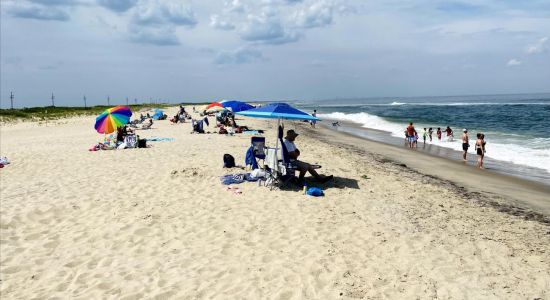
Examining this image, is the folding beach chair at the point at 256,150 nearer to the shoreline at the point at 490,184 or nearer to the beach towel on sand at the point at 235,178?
the beach towel on sand at the point at 235,178

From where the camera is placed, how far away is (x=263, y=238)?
21.4 ft

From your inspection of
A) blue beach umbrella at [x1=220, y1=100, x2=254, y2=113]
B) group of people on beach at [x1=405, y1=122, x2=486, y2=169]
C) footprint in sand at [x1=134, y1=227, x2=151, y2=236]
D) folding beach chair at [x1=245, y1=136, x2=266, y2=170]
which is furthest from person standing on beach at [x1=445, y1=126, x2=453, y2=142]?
footprint in sand at [x1=134, y1=227, x2=151, y2=236]

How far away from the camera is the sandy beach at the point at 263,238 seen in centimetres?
504

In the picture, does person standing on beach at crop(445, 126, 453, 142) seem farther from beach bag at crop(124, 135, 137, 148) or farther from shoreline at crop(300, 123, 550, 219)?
beach bag at crop(124, 135, 137, 148)

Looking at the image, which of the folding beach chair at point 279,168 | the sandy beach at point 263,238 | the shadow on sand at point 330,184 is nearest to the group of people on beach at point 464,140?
the sandy beach at point 263,238

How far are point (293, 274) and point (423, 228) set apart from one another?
9.82 feet

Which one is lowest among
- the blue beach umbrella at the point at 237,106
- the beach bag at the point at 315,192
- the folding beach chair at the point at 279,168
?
the beach bag at the point at 315,192

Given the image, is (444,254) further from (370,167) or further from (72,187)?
(72,187)

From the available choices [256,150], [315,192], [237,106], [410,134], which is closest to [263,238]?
[315,192]

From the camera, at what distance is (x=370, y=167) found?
1293 cm

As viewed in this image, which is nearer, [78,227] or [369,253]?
[369,253]

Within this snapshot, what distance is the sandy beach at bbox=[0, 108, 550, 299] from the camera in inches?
198

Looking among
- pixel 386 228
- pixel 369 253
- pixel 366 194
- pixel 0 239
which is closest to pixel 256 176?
pixel 366 194

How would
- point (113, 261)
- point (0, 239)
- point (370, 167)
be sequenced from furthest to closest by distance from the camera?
point (370, 167) < point (0, 239) < point (113, 261)
